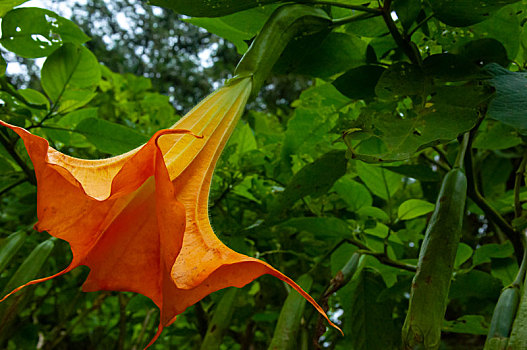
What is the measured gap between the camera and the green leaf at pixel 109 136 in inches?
33.4

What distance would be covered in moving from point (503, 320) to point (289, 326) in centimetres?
27

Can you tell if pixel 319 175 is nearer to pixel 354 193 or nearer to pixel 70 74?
pixel 354 193

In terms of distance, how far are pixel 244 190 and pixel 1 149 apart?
47cm

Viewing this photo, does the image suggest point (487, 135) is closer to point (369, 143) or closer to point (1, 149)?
point (369, 143)

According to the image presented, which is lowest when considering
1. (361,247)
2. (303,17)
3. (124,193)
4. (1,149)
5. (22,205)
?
(22,205)

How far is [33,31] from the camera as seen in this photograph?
804 millimetres

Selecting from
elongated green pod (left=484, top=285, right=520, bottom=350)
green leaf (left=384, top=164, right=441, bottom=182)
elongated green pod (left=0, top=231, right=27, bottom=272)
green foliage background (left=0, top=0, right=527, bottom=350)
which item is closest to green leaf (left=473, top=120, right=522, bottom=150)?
green foliage background (left=0, top=0, right=527, bottom=350)

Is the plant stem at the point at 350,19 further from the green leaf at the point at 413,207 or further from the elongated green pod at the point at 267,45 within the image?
the green leaf at the point at 413,207

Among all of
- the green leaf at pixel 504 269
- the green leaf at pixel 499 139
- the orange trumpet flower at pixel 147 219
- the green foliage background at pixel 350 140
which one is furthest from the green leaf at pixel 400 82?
the green leaf at pixel 504 269

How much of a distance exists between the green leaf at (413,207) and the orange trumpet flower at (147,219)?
509 millimetres

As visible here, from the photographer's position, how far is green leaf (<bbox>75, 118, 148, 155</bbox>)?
0.85 m

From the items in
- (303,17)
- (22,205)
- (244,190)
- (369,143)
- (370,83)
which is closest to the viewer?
(303,17)

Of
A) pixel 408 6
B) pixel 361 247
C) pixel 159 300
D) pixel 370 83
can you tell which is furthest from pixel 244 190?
pixel 159 300

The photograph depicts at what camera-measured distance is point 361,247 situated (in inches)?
34.7
